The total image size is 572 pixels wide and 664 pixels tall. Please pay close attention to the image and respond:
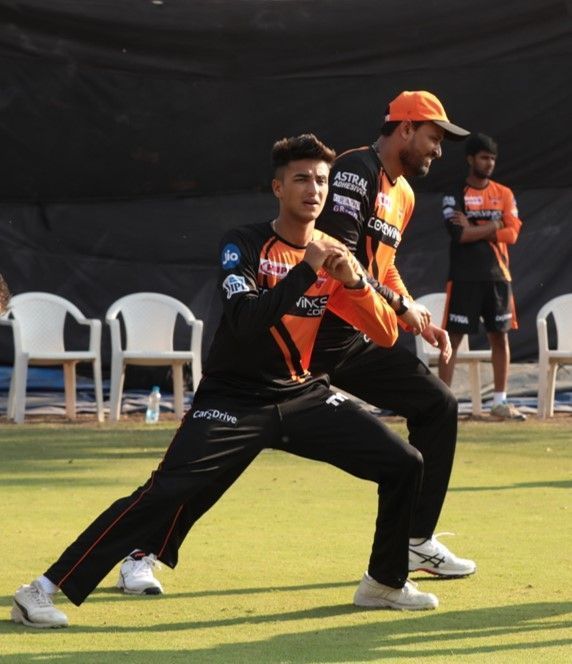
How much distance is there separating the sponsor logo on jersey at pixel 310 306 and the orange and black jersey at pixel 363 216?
62cm

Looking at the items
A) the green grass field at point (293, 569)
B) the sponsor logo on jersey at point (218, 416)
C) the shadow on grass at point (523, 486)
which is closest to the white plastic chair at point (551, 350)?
the green grass field at point (293, 569)

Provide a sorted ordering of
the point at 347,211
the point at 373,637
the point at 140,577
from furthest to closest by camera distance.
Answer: the point at 347,211
the point at 140,577
the point at 373,637

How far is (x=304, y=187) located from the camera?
551 centimetres

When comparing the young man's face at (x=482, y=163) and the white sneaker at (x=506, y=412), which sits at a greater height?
the young man's face at (x=482, y=163)

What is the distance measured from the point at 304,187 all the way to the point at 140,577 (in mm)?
1675

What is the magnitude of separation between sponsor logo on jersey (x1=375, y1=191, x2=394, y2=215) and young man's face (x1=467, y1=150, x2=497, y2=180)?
22.6 ft

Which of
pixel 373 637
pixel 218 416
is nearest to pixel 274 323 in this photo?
pixel 218 416

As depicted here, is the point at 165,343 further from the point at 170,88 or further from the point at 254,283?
the point at 254,283

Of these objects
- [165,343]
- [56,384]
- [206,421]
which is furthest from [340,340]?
[56,384]

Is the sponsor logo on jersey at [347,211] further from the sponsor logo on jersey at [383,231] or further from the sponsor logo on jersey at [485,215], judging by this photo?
the sponsor logo on jersey at [485,215]

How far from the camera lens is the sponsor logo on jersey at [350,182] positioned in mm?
6328

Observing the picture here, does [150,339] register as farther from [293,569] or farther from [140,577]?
[140,577]

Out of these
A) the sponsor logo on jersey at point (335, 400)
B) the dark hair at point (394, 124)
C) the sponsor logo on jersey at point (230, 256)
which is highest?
the dark hair at point (394, 124)

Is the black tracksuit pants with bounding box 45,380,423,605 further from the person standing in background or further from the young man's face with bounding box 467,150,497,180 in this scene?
the young man's face with bounding box 467,150,497,180
